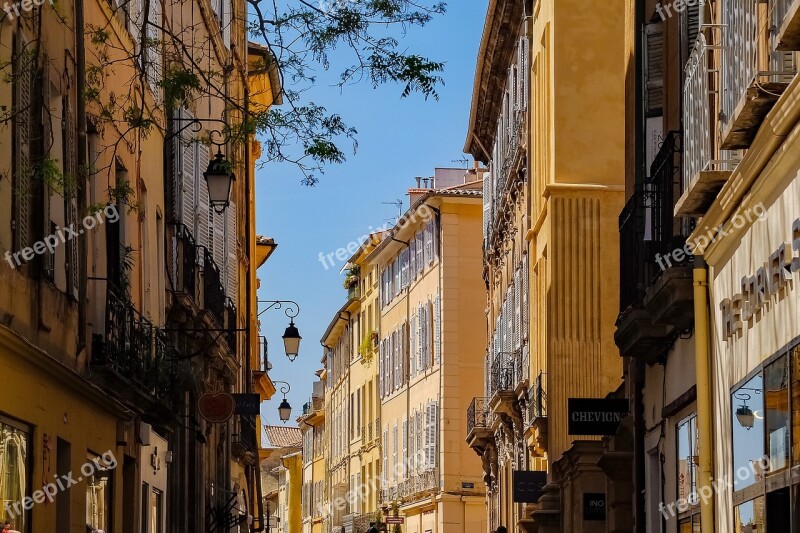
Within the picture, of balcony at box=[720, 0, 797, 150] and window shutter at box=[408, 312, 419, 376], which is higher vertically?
window shutter at box=[408, 312, 419, 376]

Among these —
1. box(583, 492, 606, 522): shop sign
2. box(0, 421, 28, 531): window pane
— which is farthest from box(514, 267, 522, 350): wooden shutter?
box(0, 421, 28, 531): window pane

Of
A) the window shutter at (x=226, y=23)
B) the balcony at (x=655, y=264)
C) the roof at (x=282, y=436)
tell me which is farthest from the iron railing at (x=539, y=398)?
the roof at (x=282, y=436)

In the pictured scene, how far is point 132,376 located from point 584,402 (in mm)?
4960

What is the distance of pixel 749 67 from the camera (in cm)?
1019

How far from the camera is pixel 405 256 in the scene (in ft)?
192

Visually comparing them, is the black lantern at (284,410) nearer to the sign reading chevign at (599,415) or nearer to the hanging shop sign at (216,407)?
the hanging shop sign at (216,407)

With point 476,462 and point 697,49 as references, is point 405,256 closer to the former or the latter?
point 476,462

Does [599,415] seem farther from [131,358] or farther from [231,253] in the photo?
[231,253]

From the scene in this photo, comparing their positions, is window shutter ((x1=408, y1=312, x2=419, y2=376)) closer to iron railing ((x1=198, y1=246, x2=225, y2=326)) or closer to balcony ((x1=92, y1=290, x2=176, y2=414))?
iron railing ((x1=198, y1=246, x2=225, y2=326))

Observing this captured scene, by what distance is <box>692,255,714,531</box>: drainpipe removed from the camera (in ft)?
40.9

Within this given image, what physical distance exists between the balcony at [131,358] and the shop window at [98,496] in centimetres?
78

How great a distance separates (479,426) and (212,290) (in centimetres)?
1397

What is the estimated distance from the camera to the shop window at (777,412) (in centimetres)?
973

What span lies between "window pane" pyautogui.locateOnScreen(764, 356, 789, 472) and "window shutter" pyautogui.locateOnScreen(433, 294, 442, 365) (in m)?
39.9
